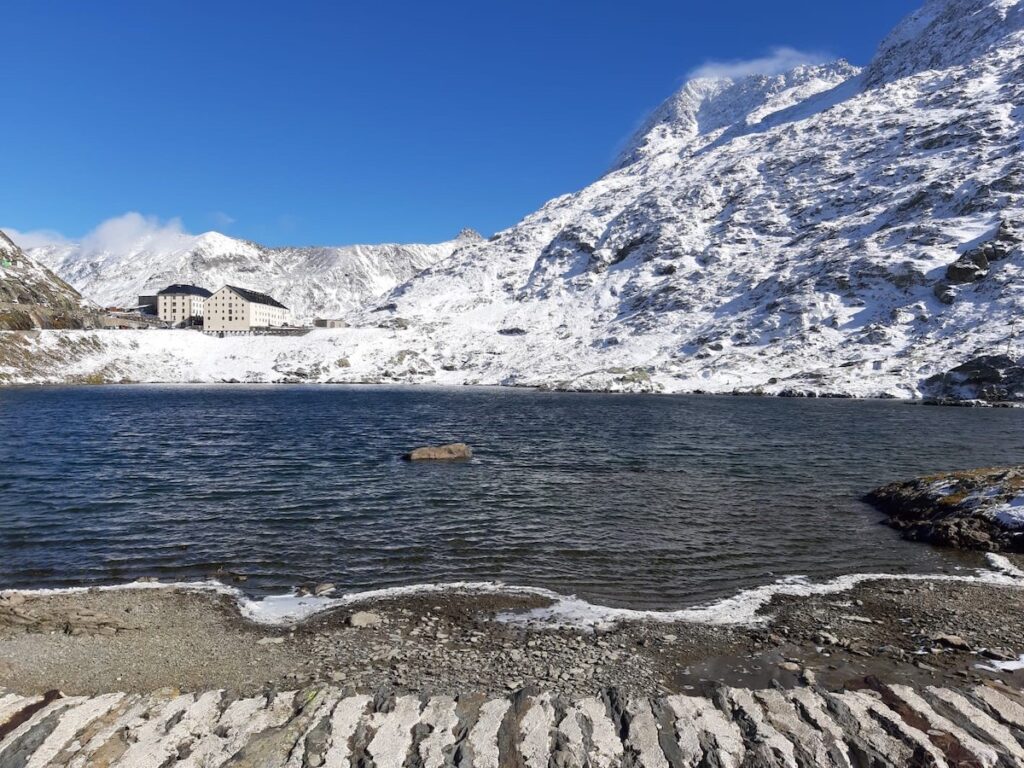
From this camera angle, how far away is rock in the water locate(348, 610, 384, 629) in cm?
1808

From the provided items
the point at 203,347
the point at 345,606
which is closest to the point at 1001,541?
the point at 345,606

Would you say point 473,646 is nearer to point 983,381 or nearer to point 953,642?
point 953,642

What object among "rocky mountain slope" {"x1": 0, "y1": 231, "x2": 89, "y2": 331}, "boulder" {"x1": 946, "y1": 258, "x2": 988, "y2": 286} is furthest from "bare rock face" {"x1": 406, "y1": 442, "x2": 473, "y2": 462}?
"boulder" {"x1": 946, "y1": 258, "x2": 988, "y2": 286}

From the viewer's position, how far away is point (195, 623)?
18250 mm

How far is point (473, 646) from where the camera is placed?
16828mm

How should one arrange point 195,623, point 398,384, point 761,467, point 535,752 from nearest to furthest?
point 535,752
point 195,623
point 761,467
point 398,384

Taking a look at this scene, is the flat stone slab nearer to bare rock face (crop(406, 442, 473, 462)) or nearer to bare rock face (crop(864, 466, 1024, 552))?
bare rock face (crop(864, 466, 1024, 552))

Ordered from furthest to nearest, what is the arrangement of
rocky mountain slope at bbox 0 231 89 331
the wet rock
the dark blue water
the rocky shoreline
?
rocky mountain slope at bbox 0 231 89 331 → the dark blue water → the wet rock → the rocky shoreline

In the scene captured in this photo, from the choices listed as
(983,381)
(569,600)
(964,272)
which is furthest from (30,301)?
(964,272)

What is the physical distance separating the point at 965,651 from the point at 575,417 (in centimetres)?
6869

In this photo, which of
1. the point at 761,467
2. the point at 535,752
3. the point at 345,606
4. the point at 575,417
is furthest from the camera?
the point at 575,417

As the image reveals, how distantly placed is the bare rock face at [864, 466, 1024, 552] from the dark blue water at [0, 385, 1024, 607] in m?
1.59

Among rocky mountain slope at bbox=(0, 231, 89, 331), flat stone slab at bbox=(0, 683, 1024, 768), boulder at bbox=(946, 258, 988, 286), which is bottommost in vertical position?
flat stone slab at bbox=(0, 683, 1024, 768)

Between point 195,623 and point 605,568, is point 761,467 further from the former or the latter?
point 195,623
